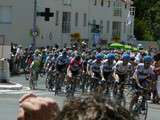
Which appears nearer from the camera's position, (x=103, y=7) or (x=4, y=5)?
(x=4, y=5)

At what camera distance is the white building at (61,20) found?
57.5 m

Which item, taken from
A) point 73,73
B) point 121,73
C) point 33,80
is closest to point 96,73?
point 73,73

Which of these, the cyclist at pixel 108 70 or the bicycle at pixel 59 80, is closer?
the cyclist at pixel 108 70

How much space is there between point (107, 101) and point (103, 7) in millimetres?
78699

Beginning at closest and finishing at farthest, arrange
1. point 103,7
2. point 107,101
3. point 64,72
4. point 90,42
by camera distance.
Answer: point 107,101
point 64,72
point 90,42
point 103,7

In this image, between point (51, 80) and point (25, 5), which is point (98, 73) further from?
point (25, 5)

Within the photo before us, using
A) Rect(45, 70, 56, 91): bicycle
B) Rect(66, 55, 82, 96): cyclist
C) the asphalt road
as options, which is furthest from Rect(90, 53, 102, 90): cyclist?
Rect(45, 70, 56, 91): bicycle

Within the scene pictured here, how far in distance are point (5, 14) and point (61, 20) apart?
8.70 metres

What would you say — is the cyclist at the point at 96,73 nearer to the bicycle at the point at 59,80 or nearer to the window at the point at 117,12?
the bicycle at the point at 59,80

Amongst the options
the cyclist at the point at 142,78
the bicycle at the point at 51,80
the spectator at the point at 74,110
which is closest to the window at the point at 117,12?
the bicycle at the point at 51,80

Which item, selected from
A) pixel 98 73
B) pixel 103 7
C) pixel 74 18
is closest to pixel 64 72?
pixel 98 73

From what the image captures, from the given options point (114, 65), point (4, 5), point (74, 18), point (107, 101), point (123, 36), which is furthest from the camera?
point (123, 36)

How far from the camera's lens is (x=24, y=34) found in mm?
57875

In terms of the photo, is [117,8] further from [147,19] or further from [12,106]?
[12,106]
